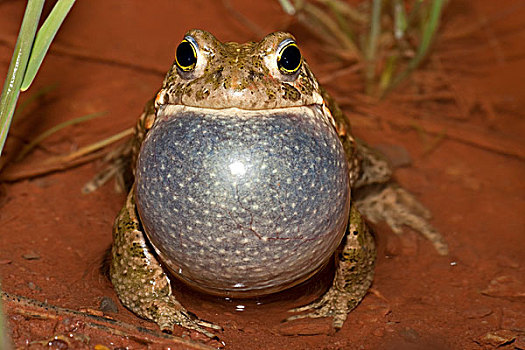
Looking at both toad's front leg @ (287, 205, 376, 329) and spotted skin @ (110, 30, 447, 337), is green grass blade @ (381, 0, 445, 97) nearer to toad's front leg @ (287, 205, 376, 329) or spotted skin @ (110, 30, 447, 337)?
spotted skin @ (110, 30, 447, 337)

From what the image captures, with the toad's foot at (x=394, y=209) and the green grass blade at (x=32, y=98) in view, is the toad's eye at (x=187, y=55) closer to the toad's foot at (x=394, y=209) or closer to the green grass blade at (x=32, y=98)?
the toad's foot at (x=394, y=209)

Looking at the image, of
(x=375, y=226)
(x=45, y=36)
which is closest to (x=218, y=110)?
(x=45, y=36)

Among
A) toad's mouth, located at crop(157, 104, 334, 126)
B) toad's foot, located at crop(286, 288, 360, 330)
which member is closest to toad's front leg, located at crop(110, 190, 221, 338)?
toad's foot, located at crop(286, 288, 360, 330)

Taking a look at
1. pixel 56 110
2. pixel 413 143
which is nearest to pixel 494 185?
pixel 413 143

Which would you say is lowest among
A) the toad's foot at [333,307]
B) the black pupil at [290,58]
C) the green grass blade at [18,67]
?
the toad's foot at [333,307]

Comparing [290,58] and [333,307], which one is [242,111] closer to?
[290,58]

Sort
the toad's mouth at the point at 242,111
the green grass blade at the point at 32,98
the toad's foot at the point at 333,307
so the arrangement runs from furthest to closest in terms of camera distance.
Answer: the green grass blade at the point at 32,98, the toad's foot at the point at 333,307, the toad's mouth at the point at 242,111

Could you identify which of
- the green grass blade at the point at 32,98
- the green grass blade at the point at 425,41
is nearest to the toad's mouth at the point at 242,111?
the green grass blade at the point at 425,41

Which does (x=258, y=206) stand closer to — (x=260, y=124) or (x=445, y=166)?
(x=260, y=124)
